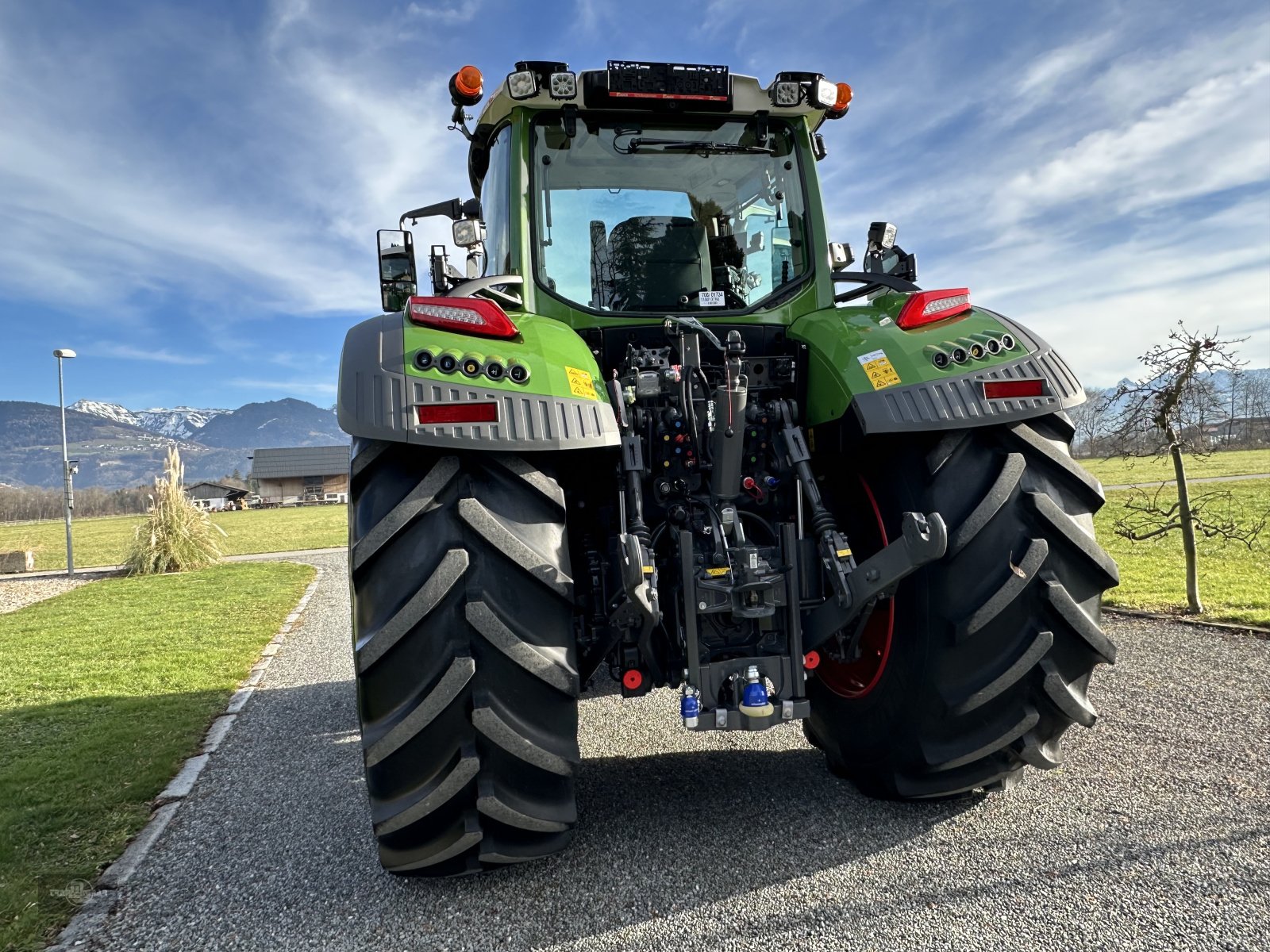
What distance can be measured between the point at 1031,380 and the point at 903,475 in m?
0.51

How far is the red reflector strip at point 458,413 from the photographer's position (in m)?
2.23

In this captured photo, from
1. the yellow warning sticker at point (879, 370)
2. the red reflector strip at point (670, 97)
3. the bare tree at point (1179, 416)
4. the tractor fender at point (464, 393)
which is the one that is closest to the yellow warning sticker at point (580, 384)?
the tractor fender at point (464, 393)

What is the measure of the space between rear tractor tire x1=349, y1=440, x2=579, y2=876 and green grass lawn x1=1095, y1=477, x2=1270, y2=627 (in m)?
6.23

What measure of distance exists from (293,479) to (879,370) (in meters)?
82.0

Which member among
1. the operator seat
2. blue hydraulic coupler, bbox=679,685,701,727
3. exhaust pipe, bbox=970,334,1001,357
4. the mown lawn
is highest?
the operator seat

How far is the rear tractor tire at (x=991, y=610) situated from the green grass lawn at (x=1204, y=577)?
4.82 metres

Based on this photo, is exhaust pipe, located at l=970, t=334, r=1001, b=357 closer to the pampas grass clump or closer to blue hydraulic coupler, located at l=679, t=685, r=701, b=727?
blue hydraulic coupler, located at l=679, t=685, r=701, b=727

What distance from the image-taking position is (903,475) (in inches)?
104

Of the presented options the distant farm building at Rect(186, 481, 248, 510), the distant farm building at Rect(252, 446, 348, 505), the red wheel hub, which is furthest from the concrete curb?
the distant farm building at Rect(252, 446, 348, 505)

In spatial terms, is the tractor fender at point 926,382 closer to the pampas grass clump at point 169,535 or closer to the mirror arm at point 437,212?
the mirror arm at point 437,212

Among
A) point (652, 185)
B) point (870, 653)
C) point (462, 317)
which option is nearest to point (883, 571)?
point (870, 653)

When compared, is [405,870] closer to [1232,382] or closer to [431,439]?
[431,439]

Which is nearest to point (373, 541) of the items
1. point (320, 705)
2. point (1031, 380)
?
point (1031, 380)

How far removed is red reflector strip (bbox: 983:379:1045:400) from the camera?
2.52 metres
